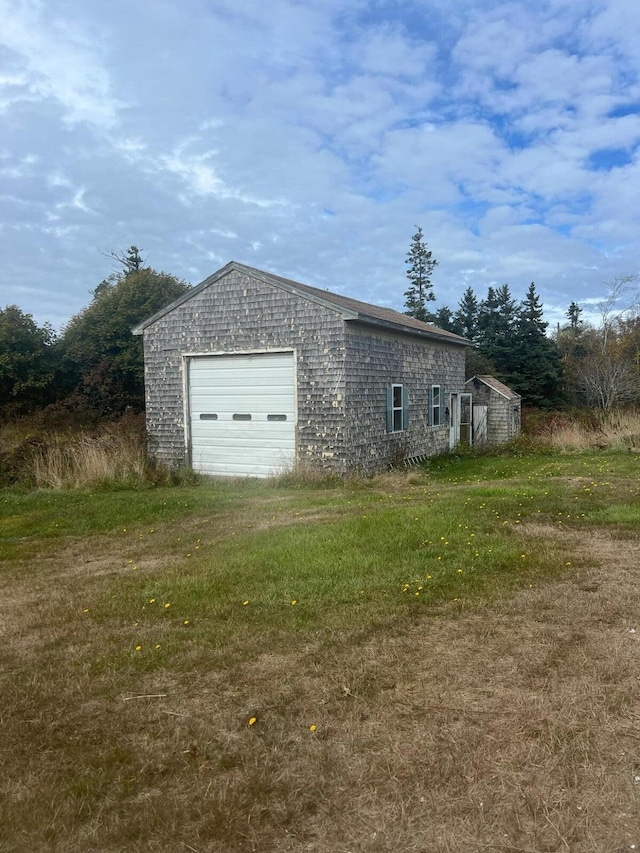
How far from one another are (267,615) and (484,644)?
1.62 meters

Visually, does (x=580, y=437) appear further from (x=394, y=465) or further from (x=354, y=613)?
(x=354, y=613)

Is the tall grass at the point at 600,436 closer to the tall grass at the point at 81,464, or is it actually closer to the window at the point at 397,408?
the window at the point at 397,408

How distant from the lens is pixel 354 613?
4.77 meters

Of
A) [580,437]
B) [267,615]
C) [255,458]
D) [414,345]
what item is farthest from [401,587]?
[580,437]

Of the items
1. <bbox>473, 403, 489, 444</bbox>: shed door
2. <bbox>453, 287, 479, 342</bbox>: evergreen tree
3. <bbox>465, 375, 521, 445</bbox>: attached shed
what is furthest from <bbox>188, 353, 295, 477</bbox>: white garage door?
<bbox>453, 287, 479, 342</bbox>: evergreen tree

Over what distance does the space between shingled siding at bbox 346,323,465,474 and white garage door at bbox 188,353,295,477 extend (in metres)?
1.38

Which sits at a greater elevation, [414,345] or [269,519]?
[414,345]

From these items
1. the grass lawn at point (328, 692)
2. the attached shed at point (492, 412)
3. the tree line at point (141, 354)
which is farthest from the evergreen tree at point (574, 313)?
the grass lawn at point (328, 692)

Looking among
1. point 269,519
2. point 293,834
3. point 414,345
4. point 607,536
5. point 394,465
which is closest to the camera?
point 293,834

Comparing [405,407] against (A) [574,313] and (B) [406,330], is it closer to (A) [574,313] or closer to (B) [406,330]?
(B) [406,330]

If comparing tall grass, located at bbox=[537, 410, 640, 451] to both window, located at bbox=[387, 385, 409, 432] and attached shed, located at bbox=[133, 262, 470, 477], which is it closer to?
window, located at bbox=[387, 385, 409, 432]

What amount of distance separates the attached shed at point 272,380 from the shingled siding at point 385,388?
0.15ft

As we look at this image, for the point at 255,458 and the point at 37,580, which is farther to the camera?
the point at 255,458

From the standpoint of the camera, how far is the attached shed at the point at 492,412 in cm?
2212
